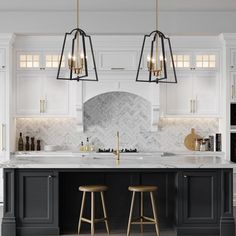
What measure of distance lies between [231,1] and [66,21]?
8.24 ft

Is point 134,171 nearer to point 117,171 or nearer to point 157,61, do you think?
point 117,171

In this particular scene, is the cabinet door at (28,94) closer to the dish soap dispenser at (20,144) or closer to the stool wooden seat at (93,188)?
the dish soap dispenser at (20,144)

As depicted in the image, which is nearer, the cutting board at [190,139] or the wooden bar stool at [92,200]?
the wooden bar stool at [92,200]

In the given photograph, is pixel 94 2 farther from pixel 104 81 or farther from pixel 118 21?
pixel 104 81

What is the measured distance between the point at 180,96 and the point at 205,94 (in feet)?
1.37

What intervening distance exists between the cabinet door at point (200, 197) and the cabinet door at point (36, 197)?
153cm

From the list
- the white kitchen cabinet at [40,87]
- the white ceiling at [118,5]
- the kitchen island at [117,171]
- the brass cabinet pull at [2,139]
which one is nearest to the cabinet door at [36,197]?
the kitchen island at [117,171]

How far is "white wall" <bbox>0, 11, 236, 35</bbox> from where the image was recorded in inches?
304

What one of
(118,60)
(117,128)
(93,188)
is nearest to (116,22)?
(118,60)

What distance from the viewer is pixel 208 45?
26.8ft

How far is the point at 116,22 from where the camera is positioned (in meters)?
7.75

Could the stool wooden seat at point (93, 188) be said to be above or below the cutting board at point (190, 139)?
below

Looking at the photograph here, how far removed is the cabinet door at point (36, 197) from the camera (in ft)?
18.7

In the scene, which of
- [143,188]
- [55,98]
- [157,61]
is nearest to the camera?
[143,188]
